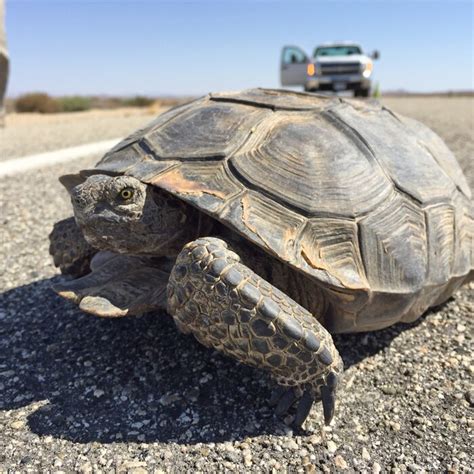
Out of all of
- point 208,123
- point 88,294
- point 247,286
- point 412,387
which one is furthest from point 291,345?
point 208,123

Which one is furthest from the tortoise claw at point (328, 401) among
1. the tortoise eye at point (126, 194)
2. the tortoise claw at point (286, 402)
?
the tortoise eye at point (126, 194)

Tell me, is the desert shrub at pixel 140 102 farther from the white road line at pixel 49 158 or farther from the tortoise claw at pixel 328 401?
the tortoise claw at pixel 328 401

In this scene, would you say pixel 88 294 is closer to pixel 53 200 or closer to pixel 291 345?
pixel 291 345

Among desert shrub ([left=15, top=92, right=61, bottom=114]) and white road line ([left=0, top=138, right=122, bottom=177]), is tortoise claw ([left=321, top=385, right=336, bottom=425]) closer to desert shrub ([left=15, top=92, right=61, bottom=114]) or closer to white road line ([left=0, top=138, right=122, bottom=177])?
white road line ([left=0, top=138, right=122, bottom=177])

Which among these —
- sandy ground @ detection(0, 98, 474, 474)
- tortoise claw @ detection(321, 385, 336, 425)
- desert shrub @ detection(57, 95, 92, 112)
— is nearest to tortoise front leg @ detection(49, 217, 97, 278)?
sandy ground @ detection(0, 98, 474, 474)

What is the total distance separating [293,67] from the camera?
58.9 feet

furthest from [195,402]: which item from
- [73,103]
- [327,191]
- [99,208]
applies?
[73,103]

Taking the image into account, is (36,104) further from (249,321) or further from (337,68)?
(249,321)

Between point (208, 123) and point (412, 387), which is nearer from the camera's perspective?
Answer: point (412, 387)

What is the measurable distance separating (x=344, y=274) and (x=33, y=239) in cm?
303

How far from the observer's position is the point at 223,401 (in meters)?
2.14

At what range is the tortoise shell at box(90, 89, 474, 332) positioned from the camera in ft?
6.81

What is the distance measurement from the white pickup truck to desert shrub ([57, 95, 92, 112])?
46.0 feet

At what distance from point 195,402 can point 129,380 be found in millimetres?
345
